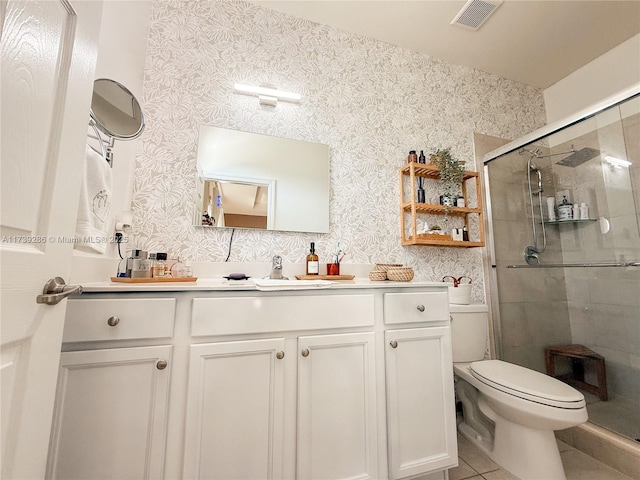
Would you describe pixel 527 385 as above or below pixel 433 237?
below

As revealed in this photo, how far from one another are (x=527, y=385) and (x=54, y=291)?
1.72 meters

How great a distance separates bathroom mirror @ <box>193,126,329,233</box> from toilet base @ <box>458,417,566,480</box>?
1.37 metres

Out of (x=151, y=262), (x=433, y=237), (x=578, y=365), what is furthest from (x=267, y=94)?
(x=578, y=365)

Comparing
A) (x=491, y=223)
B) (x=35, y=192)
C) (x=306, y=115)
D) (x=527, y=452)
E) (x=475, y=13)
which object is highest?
(x=475, y=13)

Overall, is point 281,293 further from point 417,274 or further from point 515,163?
point 515,163

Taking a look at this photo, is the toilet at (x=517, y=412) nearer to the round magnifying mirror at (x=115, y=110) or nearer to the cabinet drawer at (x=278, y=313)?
the cabinet drawer at (x=278, y=313)

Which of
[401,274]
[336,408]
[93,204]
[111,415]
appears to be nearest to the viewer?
[111,415]

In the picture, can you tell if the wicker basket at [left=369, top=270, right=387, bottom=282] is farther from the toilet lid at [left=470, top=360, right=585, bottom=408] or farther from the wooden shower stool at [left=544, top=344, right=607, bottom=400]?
the wooden shower stool at [left=544, top=344, right=607, bottom=400]

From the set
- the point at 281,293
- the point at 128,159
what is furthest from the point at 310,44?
the point at 281,293

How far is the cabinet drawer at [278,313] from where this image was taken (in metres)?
0.93

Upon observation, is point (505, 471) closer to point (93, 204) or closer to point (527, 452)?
point (527, 452)

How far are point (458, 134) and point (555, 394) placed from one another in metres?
1.72

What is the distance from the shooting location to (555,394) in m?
1.14

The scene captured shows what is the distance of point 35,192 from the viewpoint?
0.55m
